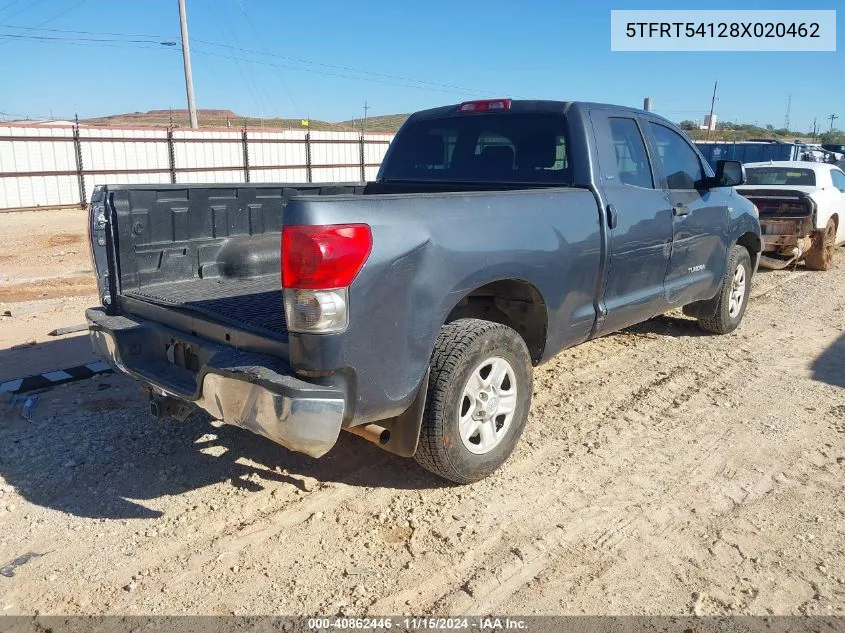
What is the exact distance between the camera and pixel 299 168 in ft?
79.5

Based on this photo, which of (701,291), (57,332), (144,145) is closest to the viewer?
(701,291)

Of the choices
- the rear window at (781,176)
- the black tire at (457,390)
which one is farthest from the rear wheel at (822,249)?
the black tire at (457,390)

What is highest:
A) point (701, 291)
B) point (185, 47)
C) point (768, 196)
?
point (185, 47)

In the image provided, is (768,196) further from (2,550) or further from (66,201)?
(66,201)

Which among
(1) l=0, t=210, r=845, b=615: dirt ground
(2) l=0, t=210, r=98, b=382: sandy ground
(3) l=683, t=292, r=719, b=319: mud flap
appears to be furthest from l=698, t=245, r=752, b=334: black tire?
(2) l=0, t=210, r=98, b=382: sandy ground

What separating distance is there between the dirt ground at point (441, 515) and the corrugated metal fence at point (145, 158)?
507 inches

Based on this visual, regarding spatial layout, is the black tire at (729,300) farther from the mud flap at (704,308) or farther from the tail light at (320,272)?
the tail light at (320,272)

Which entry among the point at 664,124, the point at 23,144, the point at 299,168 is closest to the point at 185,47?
the point at 299,168

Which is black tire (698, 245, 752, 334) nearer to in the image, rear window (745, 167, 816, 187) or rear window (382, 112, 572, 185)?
rear window (382, 112, 572, 185)

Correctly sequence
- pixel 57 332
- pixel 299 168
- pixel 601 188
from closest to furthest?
pixel 601 188, pixel 57 332, pixel 299 168

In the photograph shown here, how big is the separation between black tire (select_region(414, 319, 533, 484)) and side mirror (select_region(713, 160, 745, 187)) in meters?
2.77

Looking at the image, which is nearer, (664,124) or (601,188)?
(601,188)

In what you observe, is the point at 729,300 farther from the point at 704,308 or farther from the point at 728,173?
the point at 728,173

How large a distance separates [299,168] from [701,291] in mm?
20387
